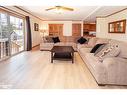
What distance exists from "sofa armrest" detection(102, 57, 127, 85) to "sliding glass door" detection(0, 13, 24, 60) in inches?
171

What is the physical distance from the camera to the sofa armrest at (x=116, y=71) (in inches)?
126

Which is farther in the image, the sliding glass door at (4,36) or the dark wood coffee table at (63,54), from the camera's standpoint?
the sliding glass door at (4,36)

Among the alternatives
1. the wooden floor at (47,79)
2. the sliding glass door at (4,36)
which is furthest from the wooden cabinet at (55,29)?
the wooden floor at (47,79)

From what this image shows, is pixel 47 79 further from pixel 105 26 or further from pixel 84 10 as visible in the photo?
pixel 105 26

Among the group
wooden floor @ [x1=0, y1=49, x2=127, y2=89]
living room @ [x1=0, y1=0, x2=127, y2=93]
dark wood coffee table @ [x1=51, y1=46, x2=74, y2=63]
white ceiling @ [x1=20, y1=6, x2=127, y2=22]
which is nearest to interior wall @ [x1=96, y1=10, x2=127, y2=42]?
living room @ [x1=0, y1=0, x2=127, y2=93]

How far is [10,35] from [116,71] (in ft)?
16.8

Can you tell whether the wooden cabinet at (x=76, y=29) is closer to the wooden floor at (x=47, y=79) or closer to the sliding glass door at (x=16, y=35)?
the sliding glass door at (x=16, y=35)

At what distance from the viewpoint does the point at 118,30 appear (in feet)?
23.9

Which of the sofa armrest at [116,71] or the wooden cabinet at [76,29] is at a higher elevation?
the wooden cabinet at [76,29]

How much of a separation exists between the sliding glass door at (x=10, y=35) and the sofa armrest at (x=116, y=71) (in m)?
4.34

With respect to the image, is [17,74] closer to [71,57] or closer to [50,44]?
[71,57]

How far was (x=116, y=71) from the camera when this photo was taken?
3.21 meters

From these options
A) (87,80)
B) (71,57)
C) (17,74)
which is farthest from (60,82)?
(71,57)
